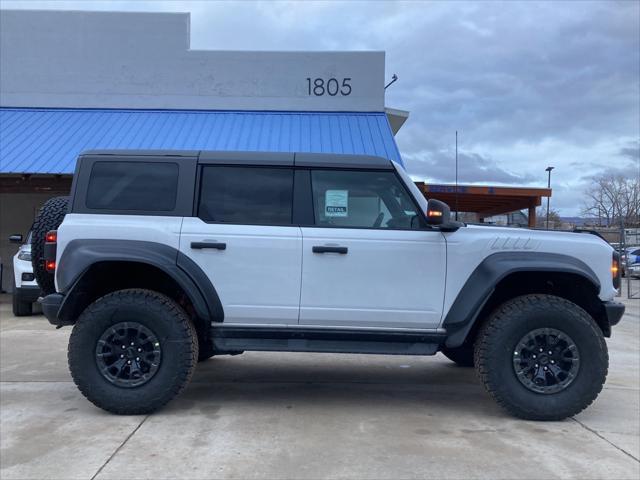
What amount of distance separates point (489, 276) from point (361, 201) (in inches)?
50.0

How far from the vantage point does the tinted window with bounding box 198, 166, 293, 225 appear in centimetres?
495

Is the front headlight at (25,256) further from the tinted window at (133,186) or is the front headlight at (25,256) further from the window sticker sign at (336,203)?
the window sticker sign at (336,203)

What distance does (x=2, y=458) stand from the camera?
3.98 m

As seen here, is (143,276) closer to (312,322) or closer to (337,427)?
(312,322)

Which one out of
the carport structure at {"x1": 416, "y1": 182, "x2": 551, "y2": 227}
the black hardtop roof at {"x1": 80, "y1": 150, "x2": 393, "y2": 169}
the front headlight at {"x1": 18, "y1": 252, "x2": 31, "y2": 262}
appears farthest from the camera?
the carport structure at {"x1": 416, "y1": 182, "x2": 551, "y2": 227}

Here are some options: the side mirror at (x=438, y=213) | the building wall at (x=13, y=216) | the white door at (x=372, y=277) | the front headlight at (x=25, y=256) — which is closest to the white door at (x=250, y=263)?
the white door at (x=372, y=277)

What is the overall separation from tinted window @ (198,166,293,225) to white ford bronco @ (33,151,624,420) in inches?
0.5

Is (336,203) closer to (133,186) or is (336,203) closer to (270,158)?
(270,158)

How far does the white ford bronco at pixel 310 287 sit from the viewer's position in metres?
4.74

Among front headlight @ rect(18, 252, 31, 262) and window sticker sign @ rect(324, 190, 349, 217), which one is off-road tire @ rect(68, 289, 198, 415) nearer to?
window sticker sign @ rect(324, 190, 349, 217)

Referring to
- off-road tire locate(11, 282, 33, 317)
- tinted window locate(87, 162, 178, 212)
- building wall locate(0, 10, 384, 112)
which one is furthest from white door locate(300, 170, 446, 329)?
building wall locate(0, 10, 384, 112)

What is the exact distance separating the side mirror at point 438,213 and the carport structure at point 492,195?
33.6ft

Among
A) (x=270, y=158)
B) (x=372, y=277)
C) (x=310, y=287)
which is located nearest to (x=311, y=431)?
(x=310, y=287)

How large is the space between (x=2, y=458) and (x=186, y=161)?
2.70m
